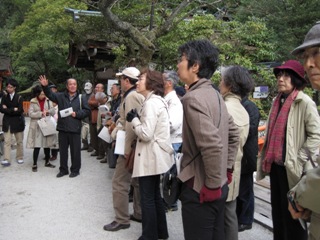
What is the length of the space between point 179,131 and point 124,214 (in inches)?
49.6

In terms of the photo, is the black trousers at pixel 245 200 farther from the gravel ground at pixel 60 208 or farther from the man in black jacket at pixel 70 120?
the man in black jacket at pixel 70 120

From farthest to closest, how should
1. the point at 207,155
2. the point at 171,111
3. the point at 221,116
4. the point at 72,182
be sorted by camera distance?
the point at 72,182 → the point at 171,111 → the point at 221,116 → the point at 207,155

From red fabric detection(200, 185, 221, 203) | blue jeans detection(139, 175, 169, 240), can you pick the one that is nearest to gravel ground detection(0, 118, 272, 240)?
blue jeans detection(139, 175, 169, 240)

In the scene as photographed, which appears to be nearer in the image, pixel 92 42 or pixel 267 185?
pixel 267 185

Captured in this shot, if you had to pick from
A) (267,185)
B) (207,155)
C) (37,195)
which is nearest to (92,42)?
(37,195)

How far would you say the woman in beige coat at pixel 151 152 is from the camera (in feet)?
9.91

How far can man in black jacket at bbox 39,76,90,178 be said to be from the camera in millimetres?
5777

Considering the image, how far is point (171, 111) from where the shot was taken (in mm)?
4012

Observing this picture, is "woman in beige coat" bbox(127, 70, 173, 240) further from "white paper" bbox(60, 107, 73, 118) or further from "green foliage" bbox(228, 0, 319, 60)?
"green foliage" bbox(228, 0, 319, 60)

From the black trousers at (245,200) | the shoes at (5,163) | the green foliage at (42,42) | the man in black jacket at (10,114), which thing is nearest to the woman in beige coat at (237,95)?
the black trousers at (245,200)

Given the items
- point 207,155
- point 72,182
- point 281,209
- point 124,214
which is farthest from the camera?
point 72,182

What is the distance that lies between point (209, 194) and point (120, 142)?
6.13ft

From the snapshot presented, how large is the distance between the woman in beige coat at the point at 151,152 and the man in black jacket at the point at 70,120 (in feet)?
9.70

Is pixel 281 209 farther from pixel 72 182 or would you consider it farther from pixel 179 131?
pixel 72 182
